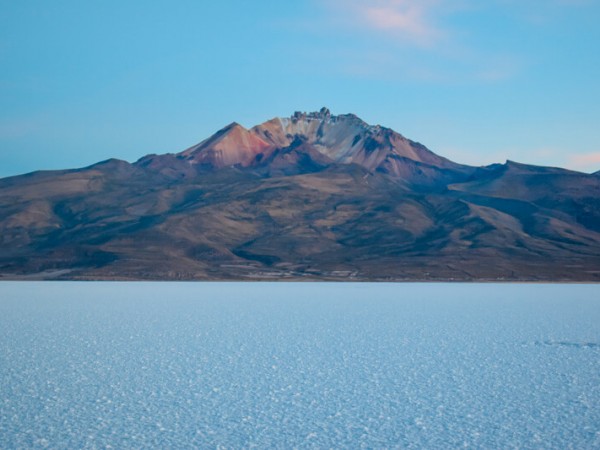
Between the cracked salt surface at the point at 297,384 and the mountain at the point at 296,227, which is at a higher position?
the mountain at the point at 296,227

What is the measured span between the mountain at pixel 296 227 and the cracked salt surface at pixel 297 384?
2870 inches

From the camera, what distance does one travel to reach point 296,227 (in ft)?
449

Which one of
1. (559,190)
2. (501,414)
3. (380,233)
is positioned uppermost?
(559,190)

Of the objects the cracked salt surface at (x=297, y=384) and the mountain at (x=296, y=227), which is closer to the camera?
the cracked salt surface at (x=297, y=384)

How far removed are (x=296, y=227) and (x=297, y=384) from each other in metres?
119

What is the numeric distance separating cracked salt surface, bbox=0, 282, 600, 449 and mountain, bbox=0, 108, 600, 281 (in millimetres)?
72889

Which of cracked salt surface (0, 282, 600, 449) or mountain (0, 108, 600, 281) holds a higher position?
mountain (0, 108, 600, 281)

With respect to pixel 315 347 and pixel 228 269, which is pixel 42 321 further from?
pixel 228 269

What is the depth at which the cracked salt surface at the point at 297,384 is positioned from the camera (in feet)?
43.7

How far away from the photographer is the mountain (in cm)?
10738

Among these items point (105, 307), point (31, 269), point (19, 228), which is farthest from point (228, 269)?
point (105, 307)

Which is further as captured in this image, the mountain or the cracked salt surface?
the mountain

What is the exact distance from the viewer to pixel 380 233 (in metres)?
134

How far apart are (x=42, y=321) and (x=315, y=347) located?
15840 millimetres
